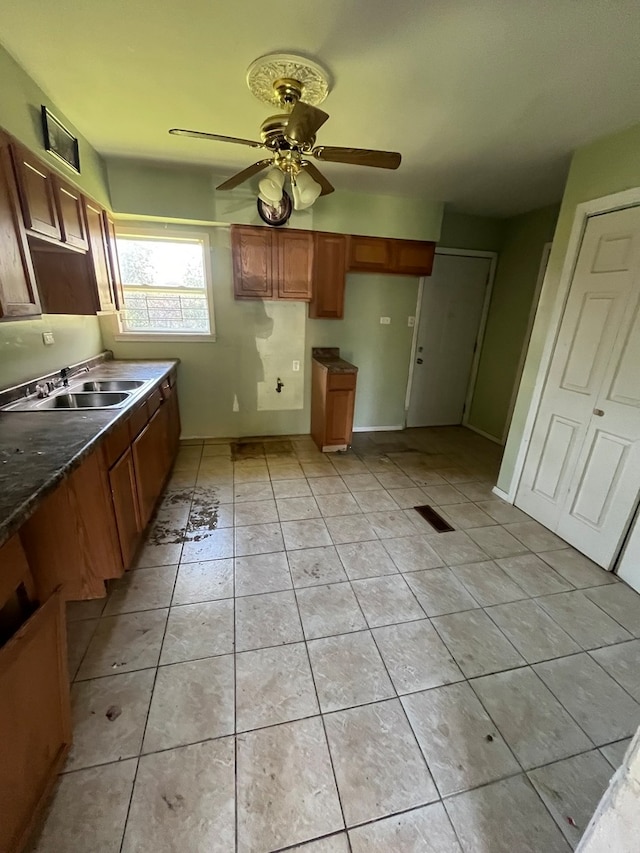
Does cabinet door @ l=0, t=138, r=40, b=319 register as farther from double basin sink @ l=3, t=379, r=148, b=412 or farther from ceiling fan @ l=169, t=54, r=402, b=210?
ceiling fan @ l=169, t=54, r=402, b=210

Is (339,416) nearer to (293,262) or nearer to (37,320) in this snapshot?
(293,262)

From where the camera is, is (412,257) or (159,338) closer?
(159,338)

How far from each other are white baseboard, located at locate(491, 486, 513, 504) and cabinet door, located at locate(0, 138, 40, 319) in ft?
11.0

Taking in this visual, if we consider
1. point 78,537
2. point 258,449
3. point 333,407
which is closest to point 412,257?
point 333,407

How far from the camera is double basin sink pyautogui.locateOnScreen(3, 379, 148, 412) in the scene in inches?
76.2

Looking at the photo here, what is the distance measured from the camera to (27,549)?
1.55 metres

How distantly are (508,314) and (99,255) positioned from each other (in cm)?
402

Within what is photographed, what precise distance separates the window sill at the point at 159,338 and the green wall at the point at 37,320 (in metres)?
0.39

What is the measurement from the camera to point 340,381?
134 inches

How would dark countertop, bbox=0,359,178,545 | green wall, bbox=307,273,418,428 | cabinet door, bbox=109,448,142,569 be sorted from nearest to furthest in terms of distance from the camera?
dark countertop, bbox=0,359,178,545 < cabinet door, bbox=109,448,142,569 < green wall, bbox=307,273,418,428

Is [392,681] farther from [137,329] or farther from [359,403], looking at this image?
[137,329]

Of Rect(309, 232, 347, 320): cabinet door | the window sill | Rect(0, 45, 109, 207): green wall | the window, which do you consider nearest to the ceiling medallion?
Rect(0, 45, 109, 207): green wall

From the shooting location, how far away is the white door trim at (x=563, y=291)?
1986 mm

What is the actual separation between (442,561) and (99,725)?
5.99 feet
